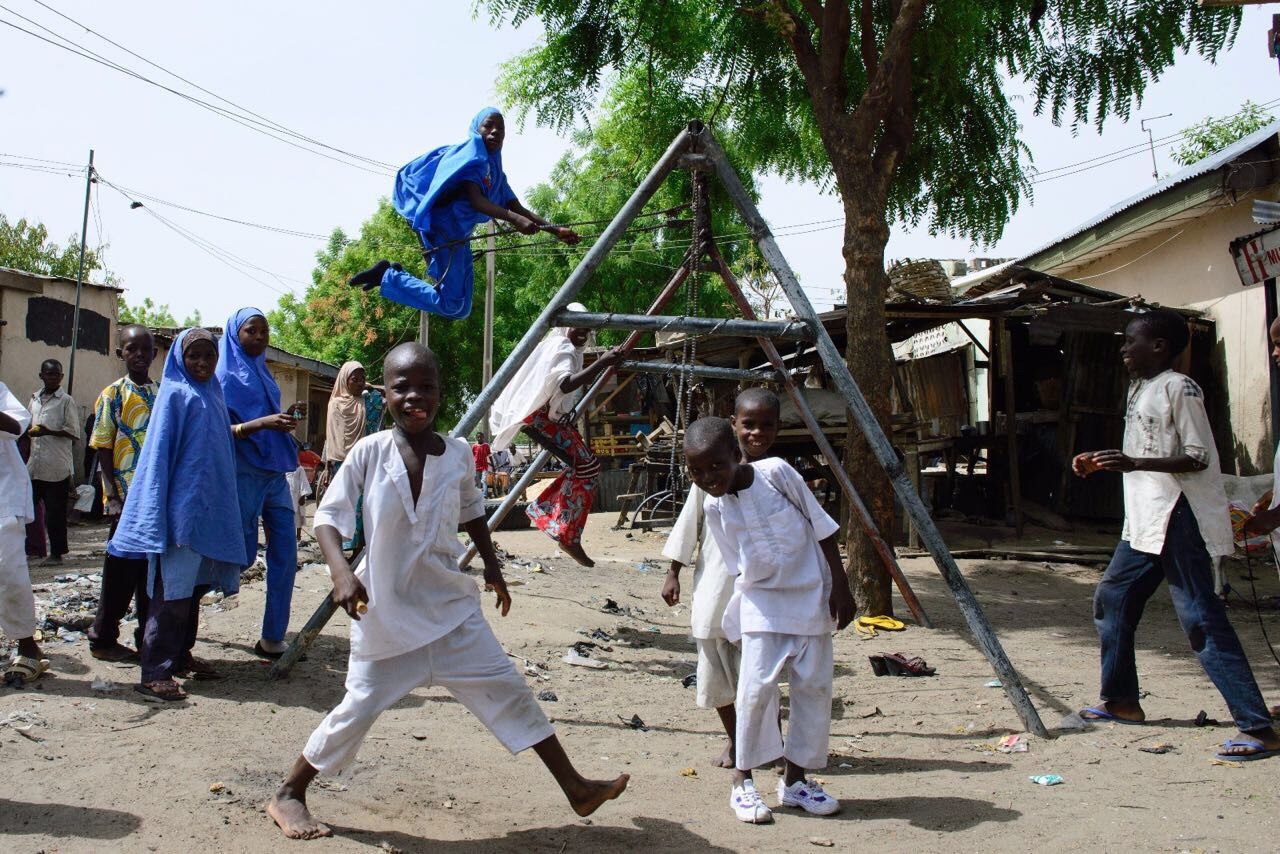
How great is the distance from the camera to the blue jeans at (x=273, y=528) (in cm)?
503

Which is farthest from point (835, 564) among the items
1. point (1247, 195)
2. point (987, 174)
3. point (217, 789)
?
point (1247, 195)

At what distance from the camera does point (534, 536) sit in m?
12.8

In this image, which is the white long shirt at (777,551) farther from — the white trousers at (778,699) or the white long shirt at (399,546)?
the white long shirt at (399,546)

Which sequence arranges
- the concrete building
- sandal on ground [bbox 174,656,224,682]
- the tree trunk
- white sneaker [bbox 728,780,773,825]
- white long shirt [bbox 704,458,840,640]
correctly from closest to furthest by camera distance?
white sneaker [bbox 728,780,773,825] → white long shirt [bbox 704,458,840,640] → sandal on ground [bbox 174,656,224,682] → the tree trunk → the concrete building

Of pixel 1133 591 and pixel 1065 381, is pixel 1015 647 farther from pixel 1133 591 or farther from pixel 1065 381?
pixel 1065 381

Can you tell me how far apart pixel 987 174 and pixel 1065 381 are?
5.01m

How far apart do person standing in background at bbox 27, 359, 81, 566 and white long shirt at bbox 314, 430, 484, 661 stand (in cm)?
729

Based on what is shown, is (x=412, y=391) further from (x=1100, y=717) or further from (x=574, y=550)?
(x=574, y=550)

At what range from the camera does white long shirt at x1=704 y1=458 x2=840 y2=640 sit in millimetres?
3578

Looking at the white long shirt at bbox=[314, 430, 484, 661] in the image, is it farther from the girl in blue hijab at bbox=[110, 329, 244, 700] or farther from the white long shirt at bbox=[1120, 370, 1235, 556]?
the white long shirt at bbox=[1120, 370, 1235, 556]

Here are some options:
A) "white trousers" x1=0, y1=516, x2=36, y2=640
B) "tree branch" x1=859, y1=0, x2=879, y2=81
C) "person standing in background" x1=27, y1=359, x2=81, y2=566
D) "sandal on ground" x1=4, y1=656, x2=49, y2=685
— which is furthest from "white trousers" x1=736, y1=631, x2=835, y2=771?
"person standing in background" x1=27, y1=359, x2=81, y2=566

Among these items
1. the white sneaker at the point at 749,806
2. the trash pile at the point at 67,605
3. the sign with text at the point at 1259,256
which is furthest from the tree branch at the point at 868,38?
the trash pile at the point at 67,605

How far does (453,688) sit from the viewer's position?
3.20 meters

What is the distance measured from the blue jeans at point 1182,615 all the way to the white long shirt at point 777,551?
1.65 metres
